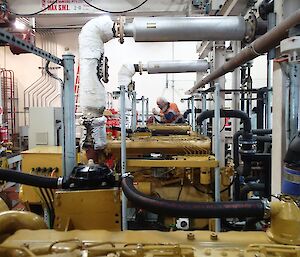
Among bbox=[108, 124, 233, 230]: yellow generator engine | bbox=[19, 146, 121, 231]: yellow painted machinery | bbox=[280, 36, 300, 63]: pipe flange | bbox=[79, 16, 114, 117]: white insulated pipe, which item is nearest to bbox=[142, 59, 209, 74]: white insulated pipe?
bbox=[108, 124, 233, 230]: yellow generator engine

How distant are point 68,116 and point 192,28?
1587 millimetres

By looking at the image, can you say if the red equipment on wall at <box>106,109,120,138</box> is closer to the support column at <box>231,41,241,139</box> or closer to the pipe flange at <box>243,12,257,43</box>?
the support column at <box>231,41,241,139</box>

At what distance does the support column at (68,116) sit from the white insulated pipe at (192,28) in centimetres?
129

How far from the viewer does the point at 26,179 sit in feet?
5.90

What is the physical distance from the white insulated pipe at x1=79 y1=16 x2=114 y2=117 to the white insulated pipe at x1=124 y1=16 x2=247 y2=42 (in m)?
0.50

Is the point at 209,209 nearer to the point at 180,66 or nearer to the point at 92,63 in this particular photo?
the point at 92,63

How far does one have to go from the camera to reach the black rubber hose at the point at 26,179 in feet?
5.78

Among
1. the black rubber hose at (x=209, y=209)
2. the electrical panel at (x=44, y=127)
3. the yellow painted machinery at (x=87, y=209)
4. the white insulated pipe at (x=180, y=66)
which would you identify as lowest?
A: the yellow painted machinery at (x=87, y=209)

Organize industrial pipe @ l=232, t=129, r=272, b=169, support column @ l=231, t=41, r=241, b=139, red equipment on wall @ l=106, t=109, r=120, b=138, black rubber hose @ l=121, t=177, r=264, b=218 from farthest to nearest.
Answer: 1. red equipment on wall @ l=106, t=109, r=120, b=138
2. support column @ l=231, t=41, r=241, b=139
3. industrial pipe @ l=232, t=129, r=272, b=169
4. black rubber hose @ l=121, t=177, r=264, b=218

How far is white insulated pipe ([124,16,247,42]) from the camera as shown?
302 cm

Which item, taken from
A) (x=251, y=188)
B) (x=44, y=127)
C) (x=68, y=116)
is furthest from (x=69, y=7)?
(x=68, y=116)

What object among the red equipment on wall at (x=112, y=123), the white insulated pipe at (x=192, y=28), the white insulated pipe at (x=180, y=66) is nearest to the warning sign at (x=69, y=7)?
the white insulated pipe at (x=180, y=66)

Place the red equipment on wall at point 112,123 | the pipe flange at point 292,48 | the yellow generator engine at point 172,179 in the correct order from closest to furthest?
the pipe flange at point 292,48 < the yellow generator engine at point 172,179 < the red equipment on wall at point 112,123

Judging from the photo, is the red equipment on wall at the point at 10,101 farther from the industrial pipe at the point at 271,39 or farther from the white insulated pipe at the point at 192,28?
the industrial pipe at the point at 271,39
